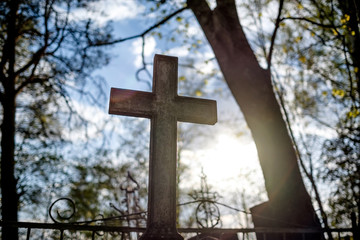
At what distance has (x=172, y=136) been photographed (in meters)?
2.56

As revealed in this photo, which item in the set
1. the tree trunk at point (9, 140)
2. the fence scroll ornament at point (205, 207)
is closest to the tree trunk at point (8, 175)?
the tree trunk at point (9, 140)

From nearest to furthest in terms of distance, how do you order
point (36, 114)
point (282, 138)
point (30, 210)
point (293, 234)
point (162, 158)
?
point (162, 158)
point (293, 234)
point (282, 138)
point (36, 114)
point (30, 210)

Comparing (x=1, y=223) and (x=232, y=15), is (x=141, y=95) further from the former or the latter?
(x=232, y=15)

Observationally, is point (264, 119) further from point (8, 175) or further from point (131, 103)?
point (8, 175)

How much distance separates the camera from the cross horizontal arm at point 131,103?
2625 mm

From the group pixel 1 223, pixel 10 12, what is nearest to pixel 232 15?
pixel 1 223

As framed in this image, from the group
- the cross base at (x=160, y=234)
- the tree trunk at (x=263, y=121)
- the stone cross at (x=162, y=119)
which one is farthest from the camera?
the tree trunk at (x=263, y=121)

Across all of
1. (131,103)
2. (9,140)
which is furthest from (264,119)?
(9,140)

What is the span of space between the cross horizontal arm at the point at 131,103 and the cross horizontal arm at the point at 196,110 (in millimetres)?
290

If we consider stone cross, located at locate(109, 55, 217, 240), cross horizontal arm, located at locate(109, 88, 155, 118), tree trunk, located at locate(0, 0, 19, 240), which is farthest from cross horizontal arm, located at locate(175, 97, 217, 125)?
tree trunk, located at locate(0, 0, 19, 240)

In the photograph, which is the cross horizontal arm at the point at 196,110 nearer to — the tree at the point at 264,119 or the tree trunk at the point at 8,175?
the tree at the point at 264,119

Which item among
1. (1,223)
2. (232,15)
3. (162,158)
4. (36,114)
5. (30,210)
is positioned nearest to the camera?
(1,223)

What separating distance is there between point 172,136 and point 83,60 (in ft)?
15.7

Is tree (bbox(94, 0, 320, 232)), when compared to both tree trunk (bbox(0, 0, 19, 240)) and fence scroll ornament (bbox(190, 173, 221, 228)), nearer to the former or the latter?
fence scroll ornament (bbox(190, 173, 221, 228))
